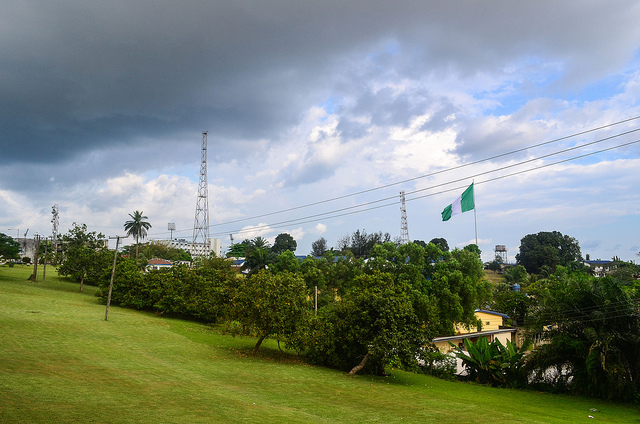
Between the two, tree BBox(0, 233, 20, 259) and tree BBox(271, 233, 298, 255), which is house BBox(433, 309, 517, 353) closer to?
tree BBox(0, 233, 20, 259)

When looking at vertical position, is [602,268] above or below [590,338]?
above

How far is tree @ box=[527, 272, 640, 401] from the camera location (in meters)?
20.6

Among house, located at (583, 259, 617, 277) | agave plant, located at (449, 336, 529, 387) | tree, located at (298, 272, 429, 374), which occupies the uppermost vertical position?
house, located at (583, 259, 617, 277)

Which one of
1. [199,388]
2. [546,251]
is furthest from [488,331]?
[546,251]

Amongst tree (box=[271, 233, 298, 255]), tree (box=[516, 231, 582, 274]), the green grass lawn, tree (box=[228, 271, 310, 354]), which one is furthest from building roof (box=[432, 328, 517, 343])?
tree (box=[271, 233, 298, 255])

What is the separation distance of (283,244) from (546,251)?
6766 centimetres

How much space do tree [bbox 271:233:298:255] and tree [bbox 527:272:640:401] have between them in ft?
322

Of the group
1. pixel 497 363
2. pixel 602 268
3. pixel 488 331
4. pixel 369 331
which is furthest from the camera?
pixel 602 268

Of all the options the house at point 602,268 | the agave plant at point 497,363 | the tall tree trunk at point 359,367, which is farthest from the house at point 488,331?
the tall tree trunk at point 359,367

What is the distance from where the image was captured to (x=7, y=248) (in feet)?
152

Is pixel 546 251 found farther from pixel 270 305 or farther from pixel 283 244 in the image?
pixel 270 305

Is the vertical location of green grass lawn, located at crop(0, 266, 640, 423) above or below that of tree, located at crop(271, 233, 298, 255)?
below

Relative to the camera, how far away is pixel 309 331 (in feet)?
84.1

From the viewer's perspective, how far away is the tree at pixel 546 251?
10088 centimetres
